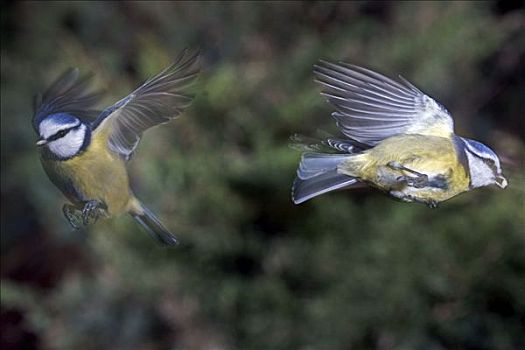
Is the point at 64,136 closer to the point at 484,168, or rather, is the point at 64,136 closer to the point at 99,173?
the point at 99,173

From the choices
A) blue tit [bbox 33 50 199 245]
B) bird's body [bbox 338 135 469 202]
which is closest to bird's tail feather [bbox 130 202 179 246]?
blue tit [bbox 33 50 199 245]

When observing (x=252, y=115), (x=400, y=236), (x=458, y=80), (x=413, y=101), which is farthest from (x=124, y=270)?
(x=413, y=101)

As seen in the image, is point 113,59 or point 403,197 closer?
point 403,197

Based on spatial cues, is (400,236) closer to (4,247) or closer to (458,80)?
(458,80)

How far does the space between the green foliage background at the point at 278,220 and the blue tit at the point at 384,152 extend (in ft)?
3.13

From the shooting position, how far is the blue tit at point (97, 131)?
2.06 feet

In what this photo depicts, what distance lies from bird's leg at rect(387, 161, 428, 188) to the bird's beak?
50 mm

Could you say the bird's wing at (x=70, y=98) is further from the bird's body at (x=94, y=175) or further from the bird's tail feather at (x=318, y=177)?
the bird's tail feather at (x=318, y=177)

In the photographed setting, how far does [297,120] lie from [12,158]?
1.03 metres

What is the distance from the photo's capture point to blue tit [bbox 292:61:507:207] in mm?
677

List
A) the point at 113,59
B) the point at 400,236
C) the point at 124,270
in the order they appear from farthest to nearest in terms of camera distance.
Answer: the point at 113,59 → the point at 124,270 → the point at 400,236

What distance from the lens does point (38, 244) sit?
2.80 meters

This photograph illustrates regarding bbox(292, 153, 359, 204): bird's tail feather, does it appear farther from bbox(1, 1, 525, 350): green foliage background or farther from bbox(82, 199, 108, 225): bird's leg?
bbox(1, 1, 525, 350): green foliage background

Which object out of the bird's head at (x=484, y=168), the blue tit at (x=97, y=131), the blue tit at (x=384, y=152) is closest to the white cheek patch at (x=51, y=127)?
the blue tit at (x=97, y=131)
